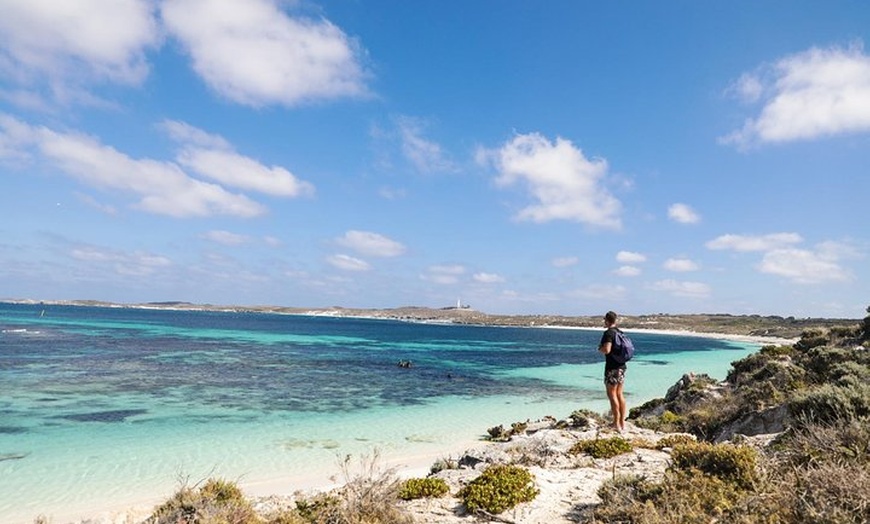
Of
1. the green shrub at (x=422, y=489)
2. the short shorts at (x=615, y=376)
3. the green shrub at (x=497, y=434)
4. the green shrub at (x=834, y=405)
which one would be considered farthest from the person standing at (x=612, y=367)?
the green shrub at (x=497, y=434)

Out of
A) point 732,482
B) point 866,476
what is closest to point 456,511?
point 732,482

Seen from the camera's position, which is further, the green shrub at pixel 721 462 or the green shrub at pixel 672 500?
the green shrub at pixel 721 462

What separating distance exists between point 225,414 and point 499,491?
18958 mm

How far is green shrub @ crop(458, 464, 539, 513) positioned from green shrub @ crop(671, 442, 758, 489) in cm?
234

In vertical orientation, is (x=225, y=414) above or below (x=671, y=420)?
below

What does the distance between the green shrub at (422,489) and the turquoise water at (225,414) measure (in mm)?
6226

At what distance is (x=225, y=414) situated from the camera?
76.4 ft

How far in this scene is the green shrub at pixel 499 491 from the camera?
25.5ft

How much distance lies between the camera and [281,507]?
827 cm

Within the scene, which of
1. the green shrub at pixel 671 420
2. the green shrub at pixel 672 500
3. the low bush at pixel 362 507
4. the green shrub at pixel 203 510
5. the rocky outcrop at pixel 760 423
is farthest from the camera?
the green shrub at pixel 671 420

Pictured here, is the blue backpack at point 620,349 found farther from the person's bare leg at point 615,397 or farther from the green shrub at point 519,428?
the green shrub at point 519,428

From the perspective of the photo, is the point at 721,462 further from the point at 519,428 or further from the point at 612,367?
the point at 519,428

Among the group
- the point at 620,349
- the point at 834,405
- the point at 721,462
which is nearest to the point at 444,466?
the point at 620,349

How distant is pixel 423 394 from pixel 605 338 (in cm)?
2049
